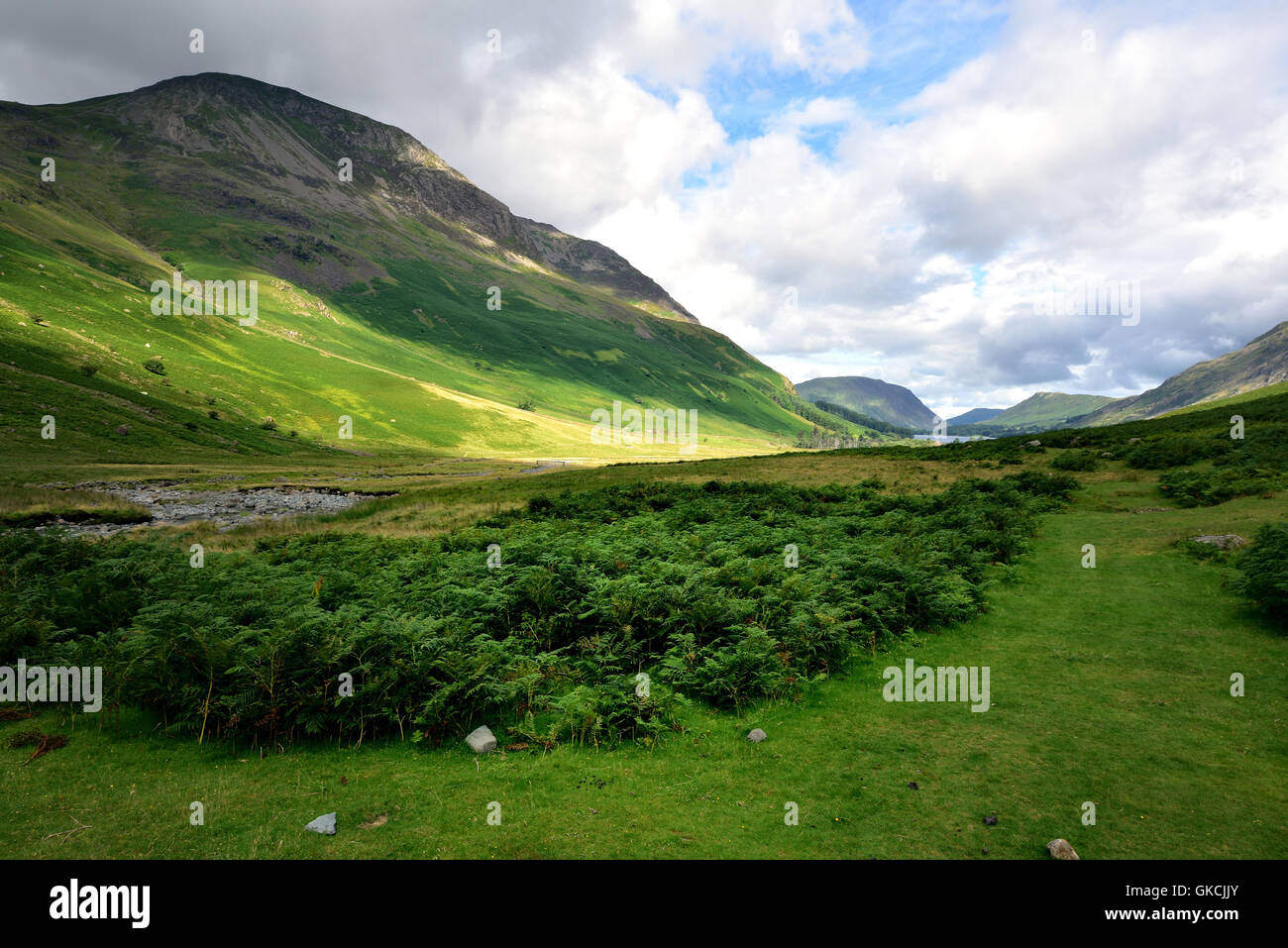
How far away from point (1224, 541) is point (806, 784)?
19.1 meters

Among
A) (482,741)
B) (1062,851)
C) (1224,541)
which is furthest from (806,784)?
(1224,541)

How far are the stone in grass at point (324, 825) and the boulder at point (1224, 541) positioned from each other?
25.3 m

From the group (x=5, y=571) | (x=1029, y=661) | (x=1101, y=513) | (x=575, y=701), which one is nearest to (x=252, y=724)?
(x=575, y=701)

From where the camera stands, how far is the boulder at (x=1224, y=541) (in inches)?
697

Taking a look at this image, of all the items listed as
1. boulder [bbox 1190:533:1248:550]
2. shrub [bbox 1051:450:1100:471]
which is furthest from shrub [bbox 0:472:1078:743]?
shrub [bbox 1051:450:1100:471]

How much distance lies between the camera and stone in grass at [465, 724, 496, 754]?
991cm

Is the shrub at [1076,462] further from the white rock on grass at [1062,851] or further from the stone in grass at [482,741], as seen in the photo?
the stone in grass at [482,741]

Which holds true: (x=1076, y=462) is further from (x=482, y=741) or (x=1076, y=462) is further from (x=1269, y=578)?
(x=482, y=741)

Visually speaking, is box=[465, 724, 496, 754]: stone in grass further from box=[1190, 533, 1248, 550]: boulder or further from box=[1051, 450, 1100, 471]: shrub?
box=[1051, 450, 1100, 471]: shrub

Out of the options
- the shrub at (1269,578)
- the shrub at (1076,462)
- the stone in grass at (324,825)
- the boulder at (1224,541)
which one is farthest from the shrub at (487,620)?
the shrub at (1076,462)

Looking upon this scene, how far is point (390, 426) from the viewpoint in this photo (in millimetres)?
148125

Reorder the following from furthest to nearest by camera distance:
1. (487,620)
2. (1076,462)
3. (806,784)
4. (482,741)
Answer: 1. (1076,462)
2. (487,620)
3. (482,741)
4. (806,784)

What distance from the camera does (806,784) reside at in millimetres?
8953

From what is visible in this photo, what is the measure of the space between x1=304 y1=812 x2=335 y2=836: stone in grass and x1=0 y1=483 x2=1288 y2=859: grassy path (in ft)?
0.32
